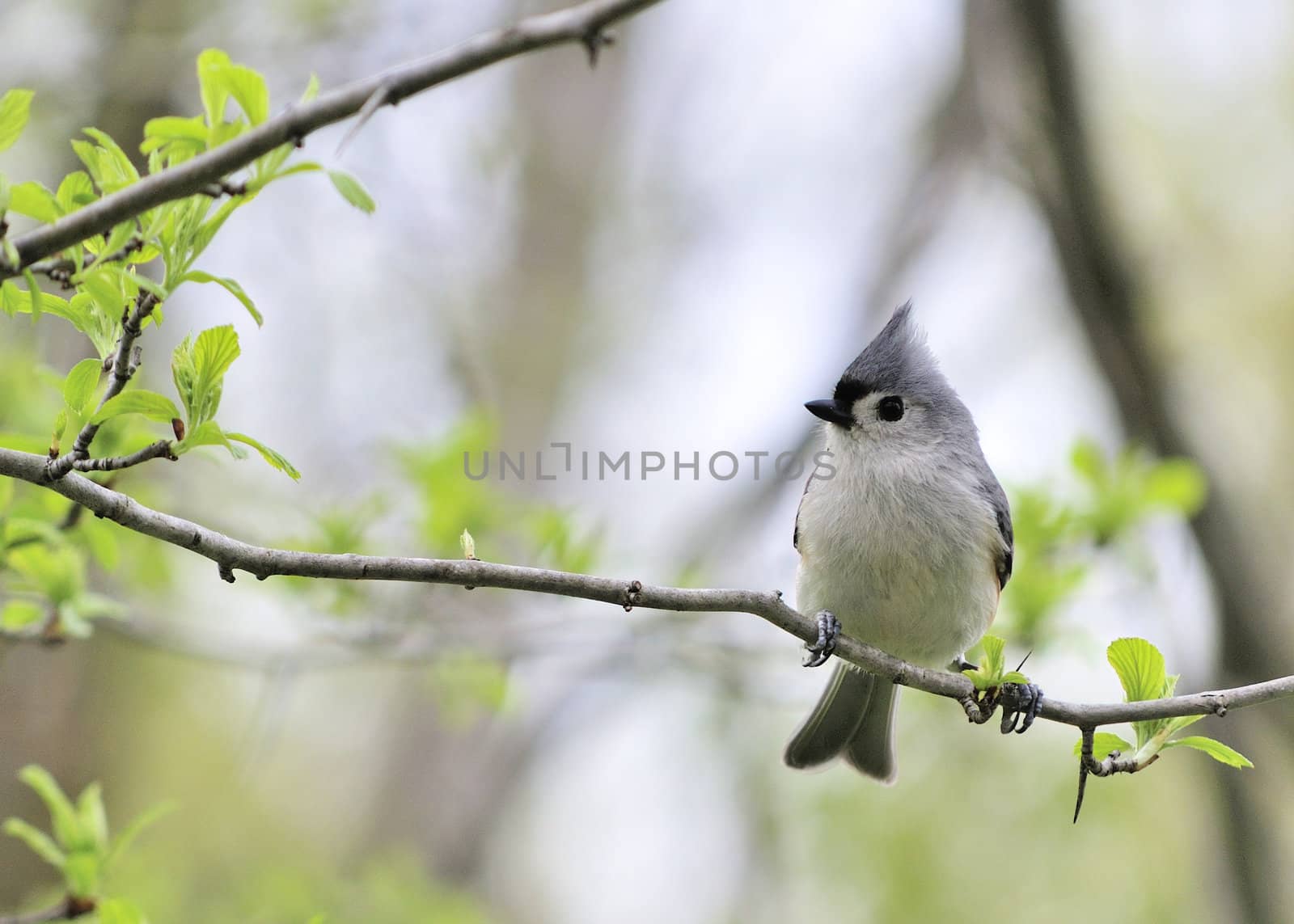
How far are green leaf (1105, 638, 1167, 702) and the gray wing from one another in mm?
1108

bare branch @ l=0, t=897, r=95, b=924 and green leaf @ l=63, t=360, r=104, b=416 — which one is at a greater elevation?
green leaf @ l=63, t=360, r=104, b=416

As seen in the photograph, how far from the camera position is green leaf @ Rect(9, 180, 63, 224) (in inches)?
51.1

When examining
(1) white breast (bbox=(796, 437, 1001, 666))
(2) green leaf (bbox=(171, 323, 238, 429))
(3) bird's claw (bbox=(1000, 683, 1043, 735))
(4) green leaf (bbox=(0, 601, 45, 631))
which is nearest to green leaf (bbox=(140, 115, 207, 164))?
(2) green leaf (bbox=(171, 323, 238, 429))

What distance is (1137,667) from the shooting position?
72.2 inches

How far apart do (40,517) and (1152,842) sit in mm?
6063

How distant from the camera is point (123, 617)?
9.06 ft

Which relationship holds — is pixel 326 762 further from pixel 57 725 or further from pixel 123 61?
pixel 123 61

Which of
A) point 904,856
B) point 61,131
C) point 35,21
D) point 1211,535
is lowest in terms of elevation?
point 904,856

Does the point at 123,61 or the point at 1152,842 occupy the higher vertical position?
the point at 123,61

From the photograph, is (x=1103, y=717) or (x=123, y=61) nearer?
(x=1103, y=717)

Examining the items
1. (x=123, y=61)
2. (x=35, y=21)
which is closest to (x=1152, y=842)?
(x=123, y=61)

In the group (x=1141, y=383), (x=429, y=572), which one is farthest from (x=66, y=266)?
(x=1141, y=383)

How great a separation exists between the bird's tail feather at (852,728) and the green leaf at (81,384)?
2197 mm

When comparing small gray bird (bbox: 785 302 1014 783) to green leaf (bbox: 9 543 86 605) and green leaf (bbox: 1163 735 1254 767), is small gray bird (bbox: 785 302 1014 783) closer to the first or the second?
green leaf (bbox: 1163 735 1254 767)
